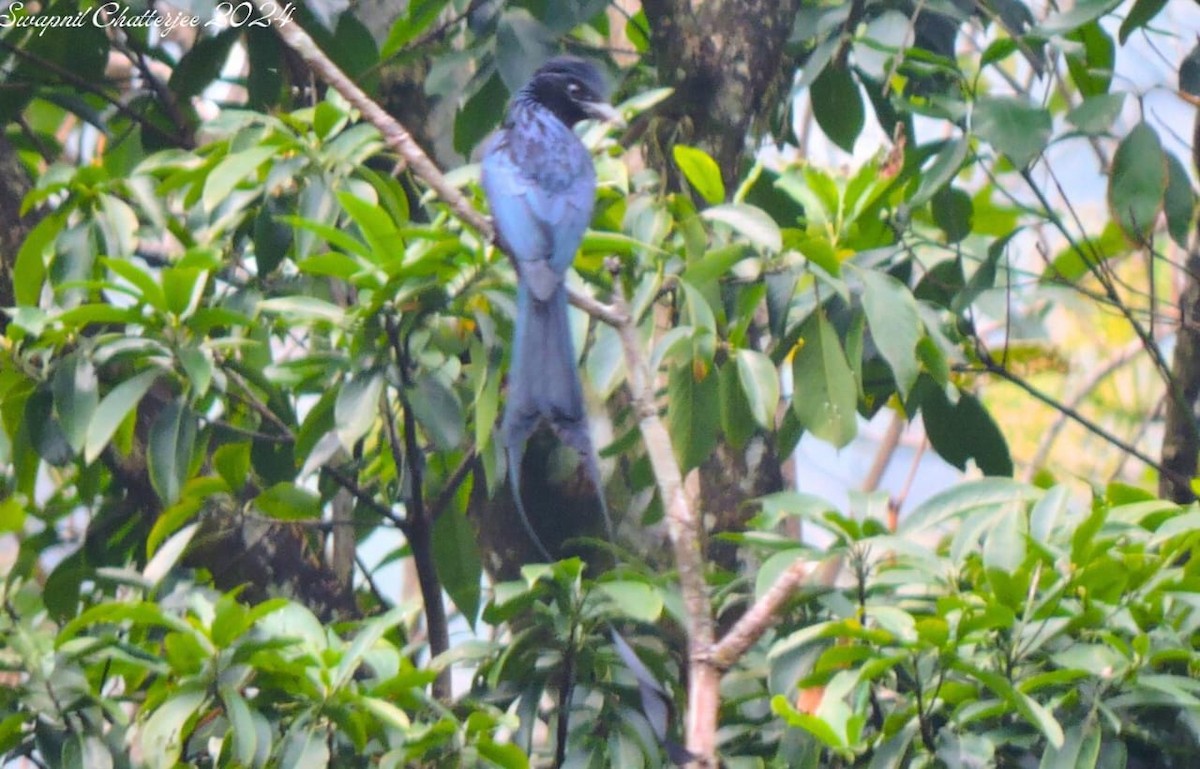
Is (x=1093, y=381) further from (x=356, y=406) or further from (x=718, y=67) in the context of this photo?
(x=356, y=406)

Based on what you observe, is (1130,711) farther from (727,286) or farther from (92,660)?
(92,660)

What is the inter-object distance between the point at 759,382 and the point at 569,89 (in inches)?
46.3

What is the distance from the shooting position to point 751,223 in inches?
109

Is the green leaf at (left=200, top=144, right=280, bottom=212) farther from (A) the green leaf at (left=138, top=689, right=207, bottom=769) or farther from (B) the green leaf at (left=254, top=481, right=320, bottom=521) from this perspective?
(A) the green leaf at (left=138, top=689, right=207, bottom=769)

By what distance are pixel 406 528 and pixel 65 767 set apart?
2.63 feet

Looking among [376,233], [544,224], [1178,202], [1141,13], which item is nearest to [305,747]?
[376,233]

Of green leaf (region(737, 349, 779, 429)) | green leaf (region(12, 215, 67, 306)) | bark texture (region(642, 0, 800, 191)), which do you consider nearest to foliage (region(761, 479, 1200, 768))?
green leaf (region(737, 349, 779, 429))

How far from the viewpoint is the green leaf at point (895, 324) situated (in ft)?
8.76

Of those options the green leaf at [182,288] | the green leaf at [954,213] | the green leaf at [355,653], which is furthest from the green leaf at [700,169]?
the green leaf at [355,653]

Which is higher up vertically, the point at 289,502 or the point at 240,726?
the point at 289,502

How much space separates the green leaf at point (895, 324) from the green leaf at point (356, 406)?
2.91 ft

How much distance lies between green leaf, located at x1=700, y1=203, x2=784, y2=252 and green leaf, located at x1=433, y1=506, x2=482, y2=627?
866 millimetres

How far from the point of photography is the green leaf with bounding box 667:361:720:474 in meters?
2.88

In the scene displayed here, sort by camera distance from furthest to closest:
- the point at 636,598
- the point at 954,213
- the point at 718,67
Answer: the point at 718,67
the point at 954,213
the point at 636,598
